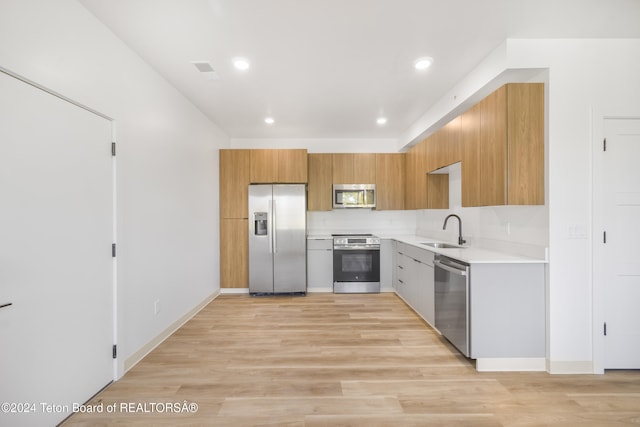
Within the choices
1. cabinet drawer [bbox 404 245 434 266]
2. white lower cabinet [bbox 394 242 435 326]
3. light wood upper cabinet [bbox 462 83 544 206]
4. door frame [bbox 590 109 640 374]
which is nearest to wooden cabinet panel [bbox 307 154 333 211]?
white lower cabinet [bbox 394 242 435 326]

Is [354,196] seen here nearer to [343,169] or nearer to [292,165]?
[343,169]

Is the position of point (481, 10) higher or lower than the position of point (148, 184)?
higher

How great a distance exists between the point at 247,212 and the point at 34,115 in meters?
3.31

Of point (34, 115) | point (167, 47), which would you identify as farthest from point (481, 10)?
point (34, 115)

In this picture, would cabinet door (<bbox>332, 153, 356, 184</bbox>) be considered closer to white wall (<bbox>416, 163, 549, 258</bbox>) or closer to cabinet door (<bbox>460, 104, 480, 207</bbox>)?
white wall (<bbox>416, 163, 549, 258</bbox>)

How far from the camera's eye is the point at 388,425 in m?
1.83

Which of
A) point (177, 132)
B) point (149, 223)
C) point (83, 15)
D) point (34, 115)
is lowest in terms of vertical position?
point (149, 223)

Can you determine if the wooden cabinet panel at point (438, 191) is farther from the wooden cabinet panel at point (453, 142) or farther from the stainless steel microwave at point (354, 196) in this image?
the stainless steel microwave at point (354, 196)

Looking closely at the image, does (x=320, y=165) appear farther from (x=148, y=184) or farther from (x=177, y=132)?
(x=148, y=184)

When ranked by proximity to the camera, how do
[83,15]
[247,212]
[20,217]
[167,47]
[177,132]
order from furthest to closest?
1. [247,212]
2. [177,132]
3. [167,47]
4. [83,15]
5. [20,217]

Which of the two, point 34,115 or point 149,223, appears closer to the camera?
point 34,115

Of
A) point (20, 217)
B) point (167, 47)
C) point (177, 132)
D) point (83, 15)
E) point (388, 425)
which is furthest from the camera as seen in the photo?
point (177, 132)

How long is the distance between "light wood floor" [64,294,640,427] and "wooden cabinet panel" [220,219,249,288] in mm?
1527

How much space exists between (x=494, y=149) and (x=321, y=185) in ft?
10.1
